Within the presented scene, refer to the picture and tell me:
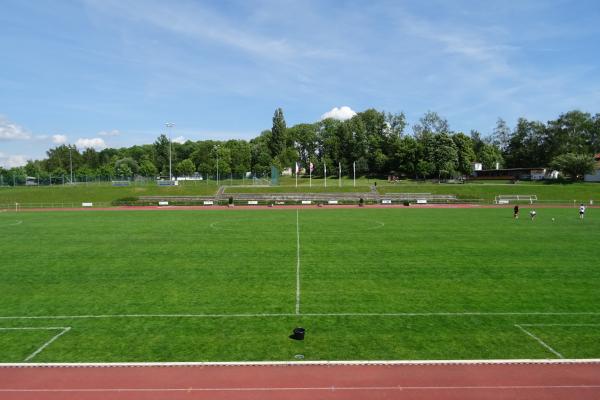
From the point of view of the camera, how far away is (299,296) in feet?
53.9

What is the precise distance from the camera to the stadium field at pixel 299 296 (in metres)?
11.7

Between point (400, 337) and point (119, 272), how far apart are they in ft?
46.0

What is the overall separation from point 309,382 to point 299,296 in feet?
22.3

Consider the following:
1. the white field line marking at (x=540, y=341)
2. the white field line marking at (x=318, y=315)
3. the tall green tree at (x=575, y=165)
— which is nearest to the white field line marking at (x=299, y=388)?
the white field line marking at (x=540, y=341)

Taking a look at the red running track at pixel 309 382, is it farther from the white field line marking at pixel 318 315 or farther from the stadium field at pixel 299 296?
the white field line marking at pixel 318 315

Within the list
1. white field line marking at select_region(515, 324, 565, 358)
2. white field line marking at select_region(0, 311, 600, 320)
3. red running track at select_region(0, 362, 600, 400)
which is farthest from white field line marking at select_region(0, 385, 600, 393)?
white field line marking at select_region(0, 311, 600, 320)

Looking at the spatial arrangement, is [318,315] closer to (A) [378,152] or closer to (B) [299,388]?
(B) [299,388]

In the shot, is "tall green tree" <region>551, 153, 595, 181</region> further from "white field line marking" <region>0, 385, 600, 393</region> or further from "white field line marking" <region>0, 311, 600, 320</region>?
"white field line marking" <region>0, 385, 600, 393</region>

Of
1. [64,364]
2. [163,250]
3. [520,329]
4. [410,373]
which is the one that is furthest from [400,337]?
[163,250]

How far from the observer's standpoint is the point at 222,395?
910cm

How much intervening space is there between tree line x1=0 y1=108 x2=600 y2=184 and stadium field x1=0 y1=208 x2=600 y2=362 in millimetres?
80796

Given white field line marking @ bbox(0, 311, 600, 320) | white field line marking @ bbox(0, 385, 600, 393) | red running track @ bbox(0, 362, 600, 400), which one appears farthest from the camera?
white field line marking @ bbox(0, 311, 600, 320)

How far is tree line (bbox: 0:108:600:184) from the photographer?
110688 millimetres

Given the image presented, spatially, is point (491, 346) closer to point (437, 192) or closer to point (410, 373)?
point (410, 373)
